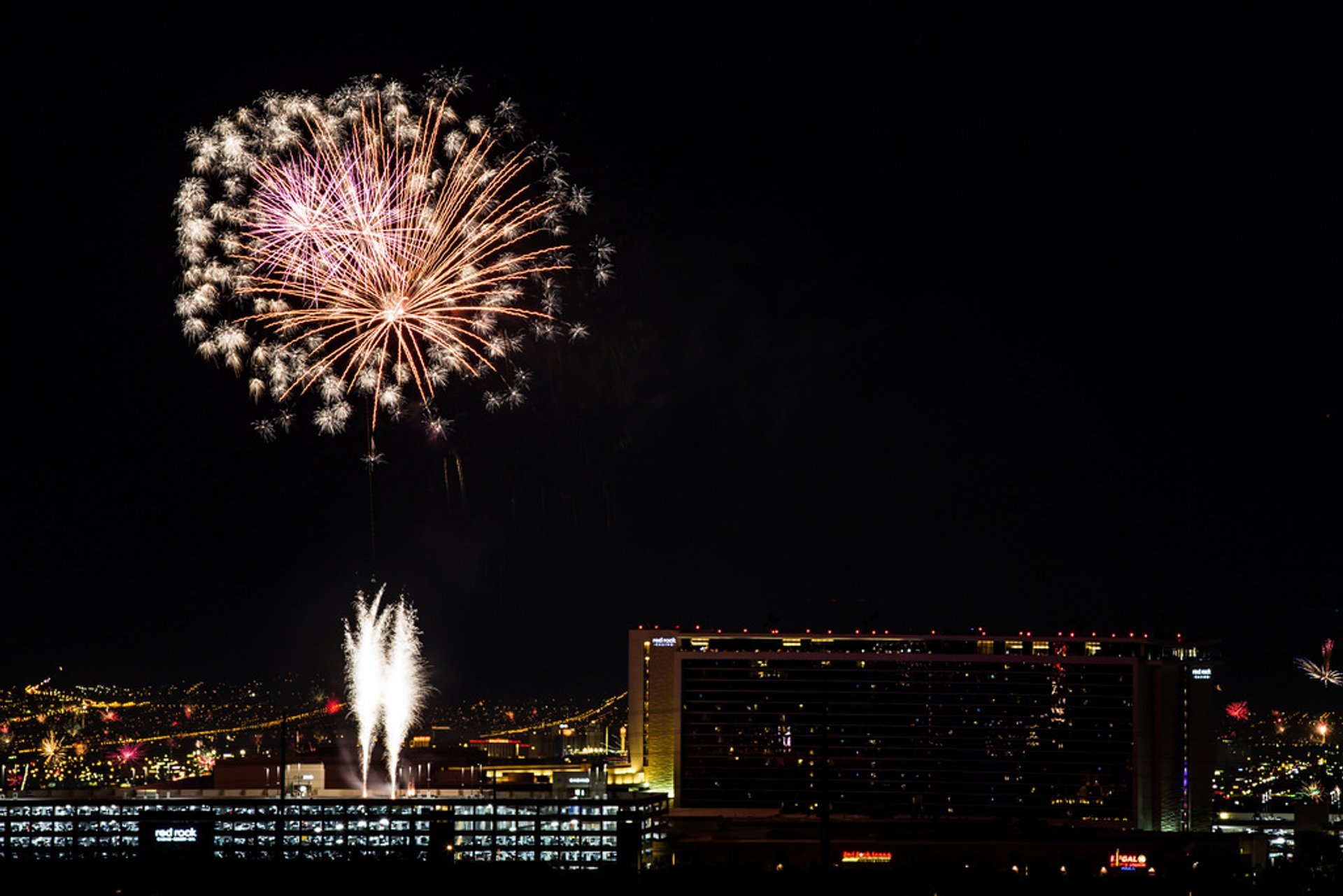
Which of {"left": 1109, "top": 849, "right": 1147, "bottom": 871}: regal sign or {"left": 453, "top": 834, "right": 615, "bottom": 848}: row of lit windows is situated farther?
{"left": 1109, "top": 849, "right": 1147, "bottom": 871}: regal sign

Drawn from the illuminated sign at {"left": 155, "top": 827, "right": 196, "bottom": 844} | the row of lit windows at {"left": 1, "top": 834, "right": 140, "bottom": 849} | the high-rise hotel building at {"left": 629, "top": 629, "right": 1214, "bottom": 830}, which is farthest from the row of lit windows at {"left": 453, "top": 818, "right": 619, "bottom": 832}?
the row of lit windows at {"left": 1, "top": 834, "right": 140, "bottom": 849}

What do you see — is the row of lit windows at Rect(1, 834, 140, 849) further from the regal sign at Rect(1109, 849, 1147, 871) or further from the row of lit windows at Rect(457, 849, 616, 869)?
the regal sign at Rect(1109, 849, 1147, 871)

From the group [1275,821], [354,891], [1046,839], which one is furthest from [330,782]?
[354,891]

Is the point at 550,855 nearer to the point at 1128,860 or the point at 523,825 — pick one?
the point at 523,825

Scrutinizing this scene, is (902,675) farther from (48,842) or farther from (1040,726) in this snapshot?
(48,842)

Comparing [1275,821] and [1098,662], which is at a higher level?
[1098,662]

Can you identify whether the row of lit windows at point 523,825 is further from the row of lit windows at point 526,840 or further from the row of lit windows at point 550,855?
the row of lit windows at point 550,855
